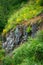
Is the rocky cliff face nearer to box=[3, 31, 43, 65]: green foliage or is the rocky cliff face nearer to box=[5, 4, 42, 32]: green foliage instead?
box=[5, 4, 42, 32]: green foliage

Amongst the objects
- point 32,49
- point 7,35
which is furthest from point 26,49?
point 7,35

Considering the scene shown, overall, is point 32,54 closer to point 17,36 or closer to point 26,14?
point 17,36

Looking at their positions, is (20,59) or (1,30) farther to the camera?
(1,30)

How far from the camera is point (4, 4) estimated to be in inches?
1024

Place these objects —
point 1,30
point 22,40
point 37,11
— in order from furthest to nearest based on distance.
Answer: point 1,30, point 37,11, point 22,40

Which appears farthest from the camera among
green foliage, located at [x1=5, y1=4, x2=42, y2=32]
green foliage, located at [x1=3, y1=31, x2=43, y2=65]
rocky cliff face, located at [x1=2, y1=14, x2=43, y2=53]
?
green foliage, located at [x1=5, y1=4, x2=42, y2=32]

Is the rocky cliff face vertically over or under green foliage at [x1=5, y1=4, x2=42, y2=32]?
under

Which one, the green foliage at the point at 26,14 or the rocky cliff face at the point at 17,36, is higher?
the green foliage at the point at 26,14

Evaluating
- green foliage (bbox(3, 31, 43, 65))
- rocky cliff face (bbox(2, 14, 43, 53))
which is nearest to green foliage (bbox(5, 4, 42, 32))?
rocky cliff face (bbox(2, 14, 43, 53))

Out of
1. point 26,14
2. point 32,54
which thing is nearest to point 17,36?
point 26,14

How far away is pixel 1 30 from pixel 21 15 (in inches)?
130

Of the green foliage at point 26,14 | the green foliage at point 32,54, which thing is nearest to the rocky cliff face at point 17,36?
the green foliage at point 26,14

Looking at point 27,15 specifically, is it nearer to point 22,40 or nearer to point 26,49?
point 22,40

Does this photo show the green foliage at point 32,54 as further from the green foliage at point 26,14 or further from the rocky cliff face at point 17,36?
the green foliage at point 26,14
